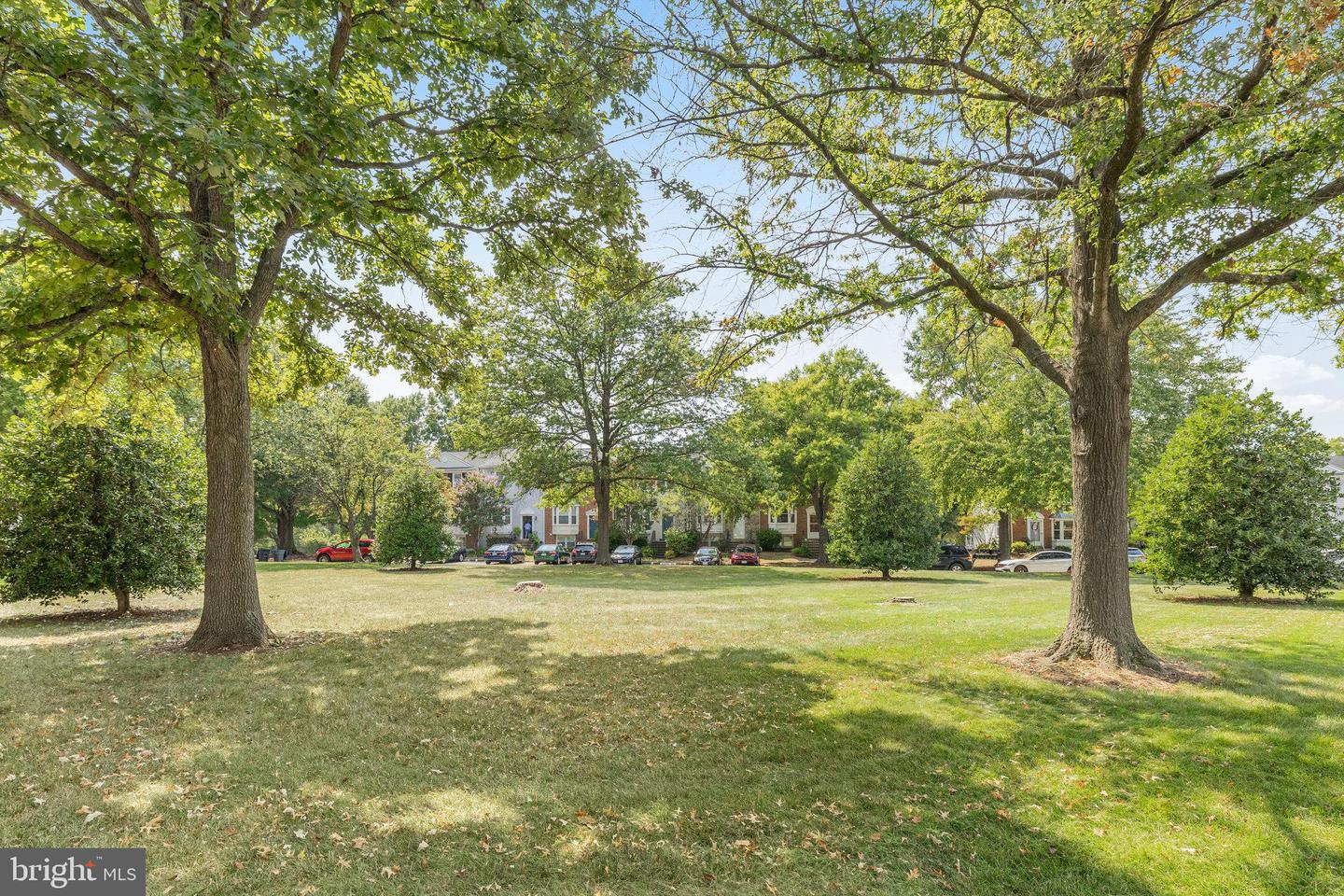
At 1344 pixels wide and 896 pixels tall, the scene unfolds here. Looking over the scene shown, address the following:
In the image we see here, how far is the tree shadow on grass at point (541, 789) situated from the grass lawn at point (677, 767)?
0.9 inches

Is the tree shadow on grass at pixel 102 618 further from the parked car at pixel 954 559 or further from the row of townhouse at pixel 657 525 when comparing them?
the row of townhouse at pixel 657 525

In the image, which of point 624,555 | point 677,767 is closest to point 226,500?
point 677,767

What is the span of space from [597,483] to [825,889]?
2599 cm

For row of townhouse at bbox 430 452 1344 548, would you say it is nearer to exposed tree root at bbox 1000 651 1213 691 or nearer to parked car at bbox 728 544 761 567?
parked car at bbox 728 544 761 567

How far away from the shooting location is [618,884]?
11.2ft

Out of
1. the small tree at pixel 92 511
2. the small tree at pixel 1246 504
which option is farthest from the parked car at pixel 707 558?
the small tree at pixel 92 511

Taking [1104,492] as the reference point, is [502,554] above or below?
below

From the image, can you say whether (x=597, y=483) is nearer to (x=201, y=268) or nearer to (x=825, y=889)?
(x=201, y=268)

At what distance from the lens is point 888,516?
74.3 ft

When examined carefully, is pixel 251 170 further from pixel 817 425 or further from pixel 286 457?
pixel 286 457

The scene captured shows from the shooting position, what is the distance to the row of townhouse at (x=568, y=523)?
51.1m

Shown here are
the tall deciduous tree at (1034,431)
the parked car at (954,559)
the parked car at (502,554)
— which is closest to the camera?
the tall deciduous tree at (1034,431)

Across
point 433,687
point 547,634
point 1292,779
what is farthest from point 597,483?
point 1292,779

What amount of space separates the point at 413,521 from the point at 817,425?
72.1 feet
